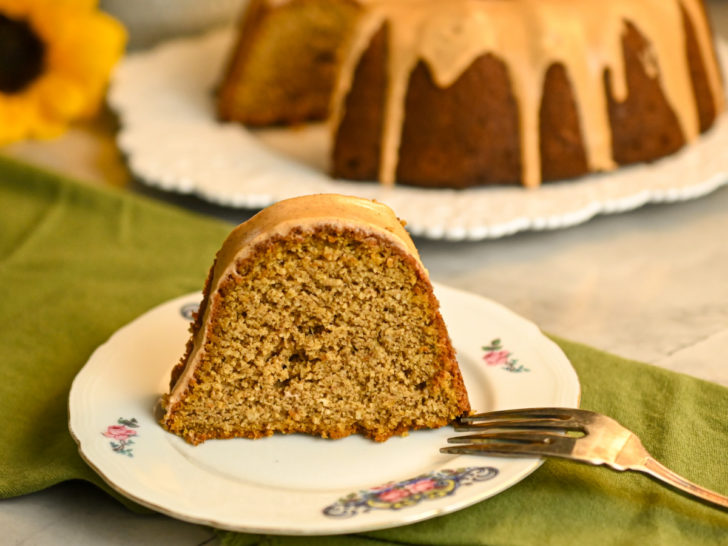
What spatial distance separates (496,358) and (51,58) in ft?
5.14

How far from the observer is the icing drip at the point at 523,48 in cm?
199

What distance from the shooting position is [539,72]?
6.59 ft

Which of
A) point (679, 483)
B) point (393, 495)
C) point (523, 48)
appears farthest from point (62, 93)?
point (679, 483)

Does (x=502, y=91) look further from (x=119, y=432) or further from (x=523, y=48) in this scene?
(x=119, y=432)

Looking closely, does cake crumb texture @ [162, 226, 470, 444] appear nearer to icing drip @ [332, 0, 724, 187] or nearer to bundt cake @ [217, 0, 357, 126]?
icing drip @ [332, 0, 724, 187]


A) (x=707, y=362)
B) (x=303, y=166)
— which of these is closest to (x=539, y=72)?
(x=303, y=166)

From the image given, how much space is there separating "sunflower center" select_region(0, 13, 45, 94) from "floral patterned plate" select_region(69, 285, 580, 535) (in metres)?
1.20

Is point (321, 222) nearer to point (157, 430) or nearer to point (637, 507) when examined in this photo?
point (157, 430)

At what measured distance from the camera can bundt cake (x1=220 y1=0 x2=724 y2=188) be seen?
2.00 meters

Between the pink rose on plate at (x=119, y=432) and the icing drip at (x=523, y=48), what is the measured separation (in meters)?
1.07

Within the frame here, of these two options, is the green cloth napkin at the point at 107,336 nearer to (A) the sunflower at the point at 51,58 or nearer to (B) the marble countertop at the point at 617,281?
(B) the marble countertop at the point at 617,281

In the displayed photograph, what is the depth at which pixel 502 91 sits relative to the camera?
2014 millimetres

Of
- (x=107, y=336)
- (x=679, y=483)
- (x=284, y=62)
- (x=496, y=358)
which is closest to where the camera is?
(x=679, y=483)

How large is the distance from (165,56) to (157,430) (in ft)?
6.23
